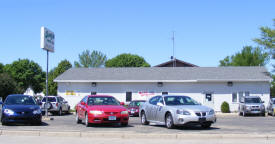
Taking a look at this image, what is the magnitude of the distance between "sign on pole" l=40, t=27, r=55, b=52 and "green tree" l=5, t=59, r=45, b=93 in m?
60.0

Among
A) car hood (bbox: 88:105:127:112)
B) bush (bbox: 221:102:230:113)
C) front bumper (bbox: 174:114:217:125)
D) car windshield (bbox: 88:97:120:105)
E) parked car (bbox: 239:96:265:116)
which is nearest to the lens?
front bumper (bbox: 174:114:217:125)

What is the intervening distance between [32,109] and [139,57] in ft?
210

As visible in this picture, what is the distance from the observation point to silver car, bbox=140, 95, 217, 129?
15.0m

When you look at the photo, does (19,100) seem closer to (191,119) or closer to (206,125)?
(191,119)

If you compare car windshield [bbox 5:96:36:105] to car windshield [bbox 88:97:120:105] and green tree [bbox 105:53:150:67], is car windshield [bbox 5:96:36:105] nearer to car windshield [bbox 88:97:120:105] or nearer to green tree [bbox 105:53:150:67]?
car windshield [bbox 88:97:120:105]

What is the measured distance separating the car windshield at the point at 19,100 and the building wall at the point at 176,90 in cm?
2168

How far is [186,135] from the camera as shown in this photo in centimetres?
1290

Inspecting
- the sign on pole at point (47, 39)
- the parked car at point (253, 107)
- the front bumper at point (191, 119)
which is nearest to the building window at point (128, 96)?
the parked car at point (253, 107)


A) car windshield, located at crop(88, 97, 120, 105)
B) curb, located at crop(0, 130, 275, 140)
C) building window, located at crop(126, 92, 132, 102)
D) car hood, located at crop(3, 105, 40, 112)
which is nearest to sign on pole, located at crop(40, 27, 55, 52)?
car hood, located at crop(3, 105, 40, 112)

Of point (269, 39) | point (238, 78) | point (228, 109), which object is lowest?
point (228, 109)

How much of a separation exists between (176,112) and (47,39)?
1346 centimetres

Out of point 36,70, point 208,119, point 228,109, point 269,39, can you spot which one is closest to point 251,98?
point 228,109

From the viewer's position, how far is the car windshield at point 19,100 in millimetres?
18808

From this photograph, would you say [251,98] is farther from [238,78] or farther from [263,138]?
[263,138]
